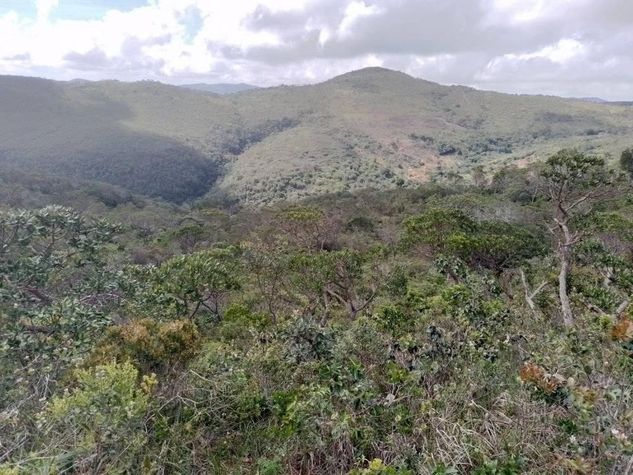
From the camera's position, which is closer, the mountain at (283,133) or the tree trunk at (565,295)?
the tree trunk at (565,295)

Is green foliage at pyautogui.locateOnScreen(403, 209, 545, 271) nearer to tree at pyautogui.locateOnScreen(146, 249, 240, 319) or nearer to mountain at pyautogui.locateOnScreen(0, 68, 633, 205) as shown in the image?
tree at pyautogui.locateOnScreen(146, 249, 240, 319)

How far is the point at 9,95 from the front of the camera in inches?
6230

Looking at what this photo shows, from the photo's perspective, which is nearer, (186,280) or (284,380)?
(284,380)

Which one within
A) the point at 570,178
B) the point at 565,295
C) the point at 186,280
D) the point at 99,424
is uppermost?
the point at 570,178

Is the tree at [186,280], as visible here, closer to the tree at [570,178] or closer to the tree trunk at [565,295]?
the tree trunk at [565,295]

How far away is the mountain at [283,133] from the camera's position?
98.8 metres

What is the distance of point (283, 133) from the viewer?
14175 centimetres

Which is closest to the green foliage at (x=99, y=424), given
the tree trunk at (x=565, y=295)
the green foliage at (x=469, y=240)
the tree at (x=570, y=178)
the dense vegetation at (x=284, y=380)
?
the dense vegetation at (x=284, y=380)

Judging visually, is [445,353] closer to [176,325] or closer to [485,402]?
[485,402]

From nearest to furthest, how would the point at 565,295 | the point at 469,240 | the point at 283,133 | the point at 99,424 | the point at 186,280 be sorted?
1. the point at 99,424
2. the point at 565,295
3. the point at 186,280
4. the point at 469,240
5. the point at 283,133

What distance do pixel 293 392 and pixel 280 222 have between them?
66.1ft

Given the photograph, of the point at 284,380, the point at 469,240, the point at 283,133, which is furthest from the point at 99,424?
the point at 283,133

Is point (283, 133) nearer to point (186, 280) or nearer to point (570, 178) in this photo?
point (570, 178)

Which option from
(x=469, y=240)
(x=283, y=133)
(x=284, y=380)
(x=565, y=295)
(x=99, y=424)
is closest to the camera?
(x=99, y=424)
